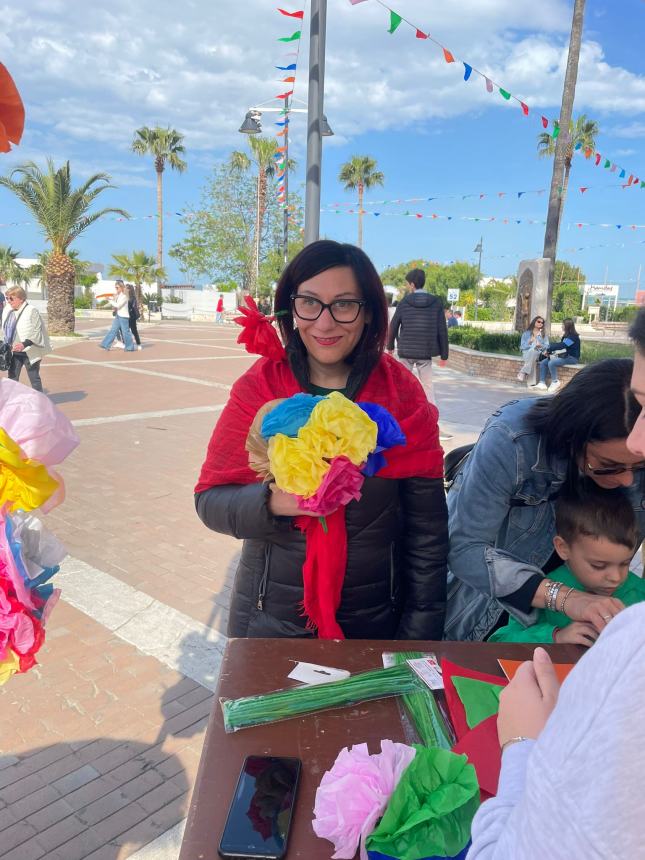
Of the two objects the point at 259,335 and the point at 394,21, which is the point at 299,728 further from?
the point at 394,21

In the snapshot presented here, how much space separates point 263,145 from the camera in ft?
132

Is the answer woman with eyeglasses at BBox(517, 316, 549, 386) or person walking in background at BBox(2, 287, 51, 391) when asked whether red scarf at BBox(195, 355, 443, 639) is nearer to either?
person walking in background at BBox(2, 287, 51, 391)

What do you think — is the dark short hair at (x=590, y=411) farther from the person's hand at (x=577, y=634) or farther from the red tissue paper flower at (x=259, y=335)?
the red tissue paper flower at (x=259, y=335)

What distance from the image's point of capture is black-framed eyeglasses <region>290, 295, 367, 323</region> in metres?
1.96

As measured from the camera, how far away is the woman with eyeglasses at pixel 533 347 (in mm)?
13188

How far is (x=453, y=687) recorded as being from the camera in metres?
1.33

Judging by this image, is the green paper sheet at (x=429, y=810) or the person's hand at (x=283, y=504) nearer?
the green paper sheet at (x=429, y=810)

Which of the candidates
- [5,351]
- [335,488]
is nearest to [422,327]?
[5,351]

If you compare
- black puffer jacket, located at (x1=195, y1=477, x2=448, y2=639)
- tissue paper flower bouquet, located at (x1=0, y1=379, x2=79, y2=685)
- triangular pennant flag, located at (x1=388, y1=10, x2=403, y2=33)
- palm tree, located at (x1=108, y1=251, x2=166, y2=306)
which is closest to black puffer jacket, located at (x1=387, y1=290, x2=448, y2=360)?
triangular pennant flag, located at (x1=388, y1=10, x2=403, y2=33)

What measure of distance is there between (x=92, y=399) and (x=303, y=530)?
8.98 m

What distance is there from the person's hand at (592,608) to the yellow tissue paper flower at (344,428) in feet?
2.59

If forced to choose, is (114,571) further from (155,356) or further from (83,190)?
(83,190)

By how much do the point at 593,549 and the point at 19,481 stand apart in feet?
5.35

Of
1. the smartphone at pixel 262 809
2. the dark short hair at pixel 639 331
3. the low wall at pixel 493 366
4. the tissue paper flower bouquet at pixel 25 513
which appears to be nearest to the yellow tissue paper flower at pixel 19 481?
the tissue paper flower bouquet at pixel 25 513
